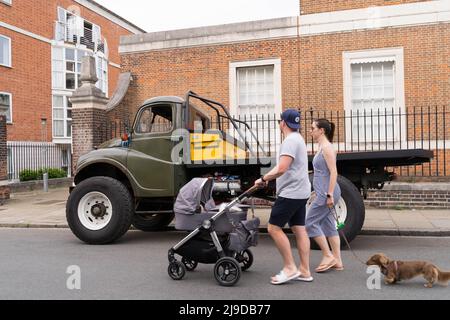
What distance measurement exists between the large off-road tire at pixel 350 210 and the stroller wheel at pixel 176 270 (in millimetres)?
2563

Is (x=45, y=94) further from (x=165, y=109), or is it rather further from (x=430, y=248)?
(x=430, y=248)

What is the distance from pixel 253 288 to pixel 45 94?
24325mm

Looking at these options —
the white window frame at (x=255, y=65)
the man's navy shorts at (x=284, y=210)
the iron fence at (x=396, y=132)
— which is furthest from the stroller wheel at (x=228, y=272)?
the white window frame at (x=255, y=65)

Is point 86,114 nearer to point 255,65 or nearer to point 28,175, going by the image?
point 255,65

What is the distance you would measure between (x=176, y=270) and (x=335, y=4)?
35.6ft

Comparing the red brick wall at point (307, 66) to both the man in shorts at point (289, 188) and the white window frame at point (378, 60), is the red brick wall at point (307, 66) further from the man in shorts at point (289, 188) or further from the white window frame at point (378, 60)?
the man in shorts at point (289, 188)

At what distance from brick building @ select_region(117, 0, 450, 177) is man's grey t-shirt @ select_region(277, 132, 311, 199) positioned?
722cm

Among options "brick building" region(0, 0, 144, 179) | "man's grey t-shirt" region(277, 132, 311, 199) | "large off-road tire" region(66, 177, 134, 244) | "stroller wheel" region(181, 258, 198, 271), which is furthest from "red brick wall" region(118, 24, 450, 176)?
"stroller wheel" region(181, 258, 198, 271)

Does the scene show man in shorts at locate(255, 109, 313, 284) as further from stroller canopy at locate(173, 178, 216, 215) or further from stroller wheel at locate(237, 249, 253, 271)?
stroller canopy at locate(173, 178, 216, 215)

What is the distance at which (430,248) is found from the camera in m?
7.17

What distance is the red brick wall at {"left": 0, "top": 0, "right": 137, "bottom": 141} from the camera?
2353 centimetres

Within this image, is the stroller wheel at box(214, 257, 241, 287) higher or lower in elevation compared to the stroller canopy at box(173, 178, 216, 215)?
lower

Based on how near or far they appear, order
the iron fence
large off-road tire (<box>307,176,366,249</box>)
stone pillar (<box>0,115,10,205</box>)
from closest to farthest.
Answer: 1. large off-road tire (<box>307,176,366,249</box>)
2. the iron fence
3. stone pillar (<box>0,115,10,205</box>)

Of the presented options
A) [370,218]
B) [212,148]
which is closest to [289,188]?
[212,148]
